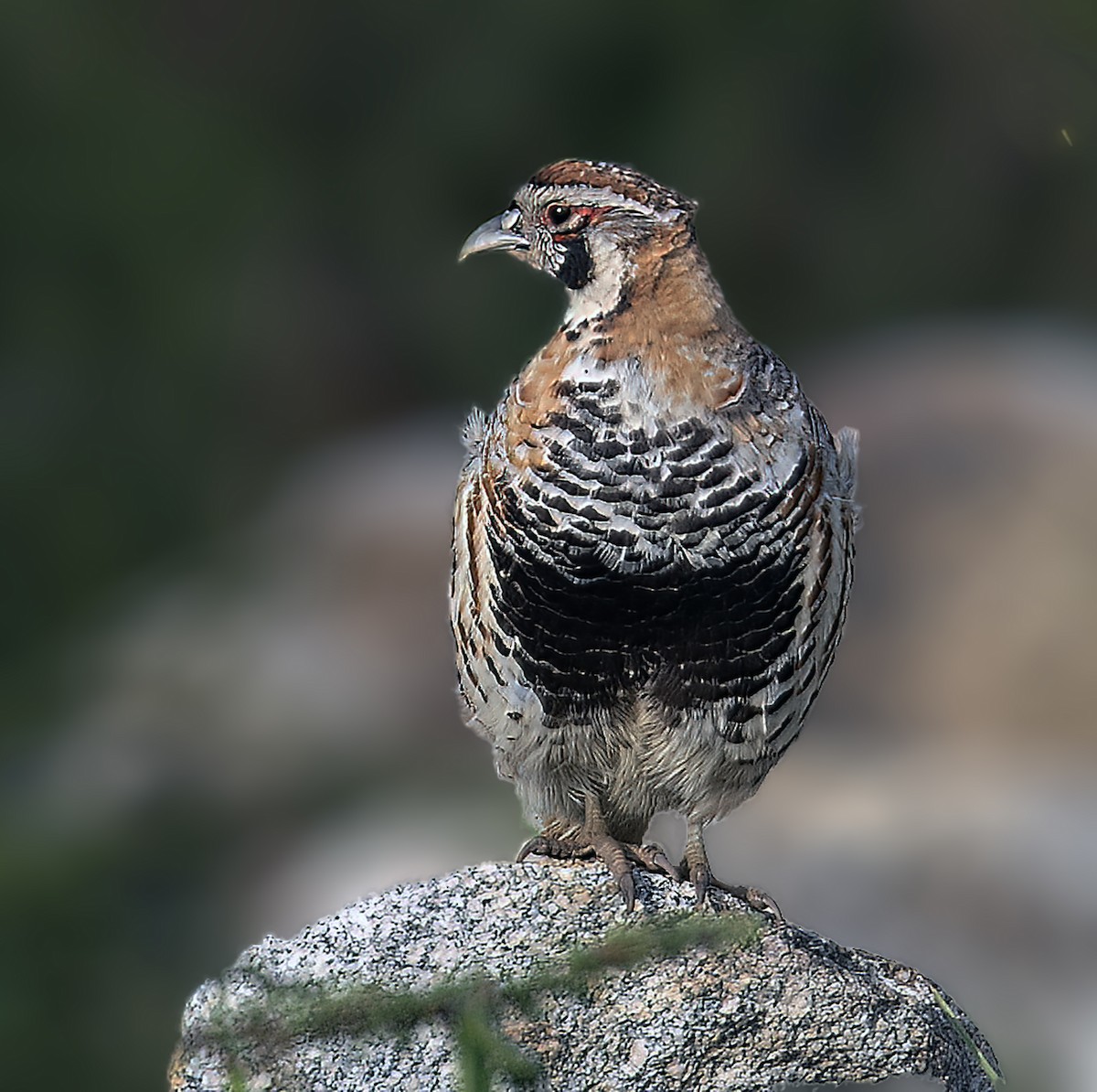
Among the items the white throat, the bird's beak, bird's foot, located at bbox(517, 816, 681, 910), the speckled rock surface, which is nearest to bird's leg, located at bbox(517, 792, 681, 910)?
bird's foot, located at bbox(517, 816, 681, 910)

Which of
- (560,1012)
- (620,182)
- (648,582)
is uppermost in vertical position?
(620,182)

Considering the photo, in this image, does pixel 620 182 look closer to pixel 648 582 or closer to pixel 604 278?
pixel 604 278

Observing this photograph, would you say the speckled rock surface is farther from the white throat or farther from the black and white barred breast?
the white throat

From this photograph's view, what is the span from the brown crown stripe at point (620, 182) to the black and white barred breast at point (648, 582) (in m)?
Result: 0.29

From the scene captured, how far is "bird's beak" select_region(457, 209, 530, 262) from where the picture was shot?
388 centimetres

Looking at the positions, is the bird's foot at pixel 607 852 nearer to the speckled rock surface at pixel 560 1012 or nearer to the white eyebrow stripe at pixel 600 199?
the speckled rock surface at pixel 560 1012

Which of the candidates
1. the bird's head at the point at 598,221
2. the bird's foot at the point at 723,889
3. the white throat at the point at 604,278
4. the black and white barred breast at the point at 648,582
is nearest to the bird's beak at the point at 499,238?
the bird's head at the point at 598,221

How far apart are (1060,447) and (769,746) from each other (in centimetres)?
467

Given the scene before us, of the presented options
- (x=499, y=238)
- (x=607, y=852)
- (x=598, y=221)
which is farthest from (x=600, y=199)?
(x=607, y=852)

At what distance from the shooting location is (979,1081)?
3695 mm

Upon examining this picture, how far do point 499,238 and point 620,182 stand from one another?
0.28 m

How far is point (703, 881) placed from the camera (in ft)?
13.1

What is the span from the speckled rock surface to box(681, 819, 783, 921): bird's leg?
25cm

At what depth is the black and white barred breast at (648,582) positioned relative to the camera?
367 centimetres
